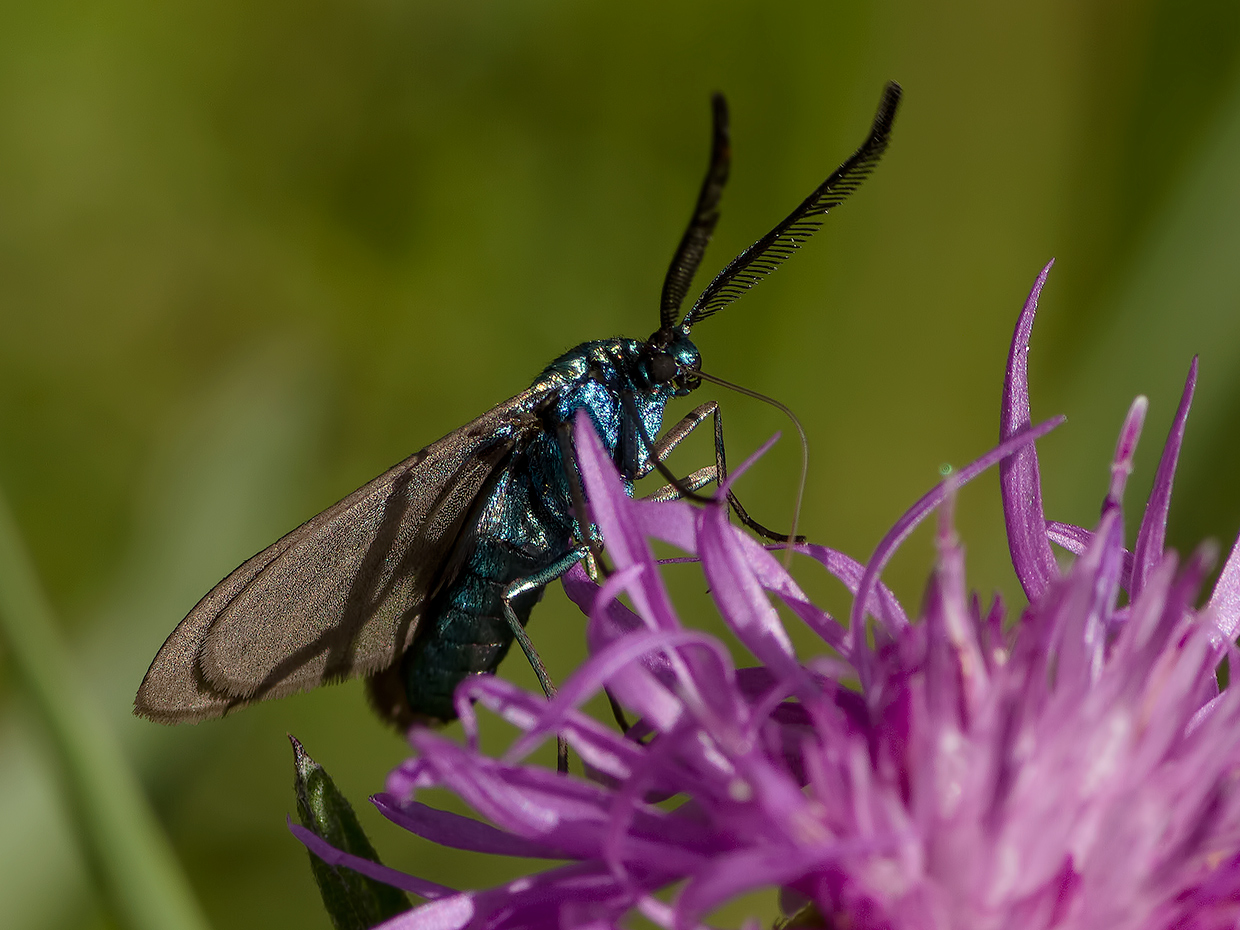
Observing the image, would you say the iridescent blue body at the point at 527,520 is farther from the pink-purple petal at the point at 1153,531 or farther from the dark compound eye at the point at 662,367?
the pink-purple petal at the point at 1153,531

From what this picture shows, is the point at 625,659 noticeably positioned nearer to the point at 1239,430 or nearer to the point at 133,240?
the point at 1239,430

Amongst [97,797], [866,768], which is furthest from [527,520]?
[866,768]

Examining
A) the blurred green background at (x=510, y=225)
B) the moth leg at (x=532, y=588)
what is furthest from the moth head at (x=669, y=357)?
the blurred green background at (x=510, y=225)

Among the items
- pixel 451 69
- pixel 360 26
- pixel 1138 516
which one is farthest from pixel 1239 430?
pixel 360 26

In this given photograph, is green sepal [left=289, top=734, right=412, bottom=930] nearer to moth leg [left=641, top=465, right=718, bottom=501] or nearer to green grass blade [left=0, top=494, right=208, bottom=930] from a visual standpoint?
green grass blade [left=0, top=494, right=208, bottom=930]

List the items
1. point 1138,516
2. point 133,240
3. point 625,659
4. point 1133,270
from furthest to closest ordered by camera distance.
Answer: point 133,240 < point 1133,270 < point 1138,516 < point 625,659

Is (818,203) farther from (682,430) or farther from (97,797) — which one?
(97,797)
